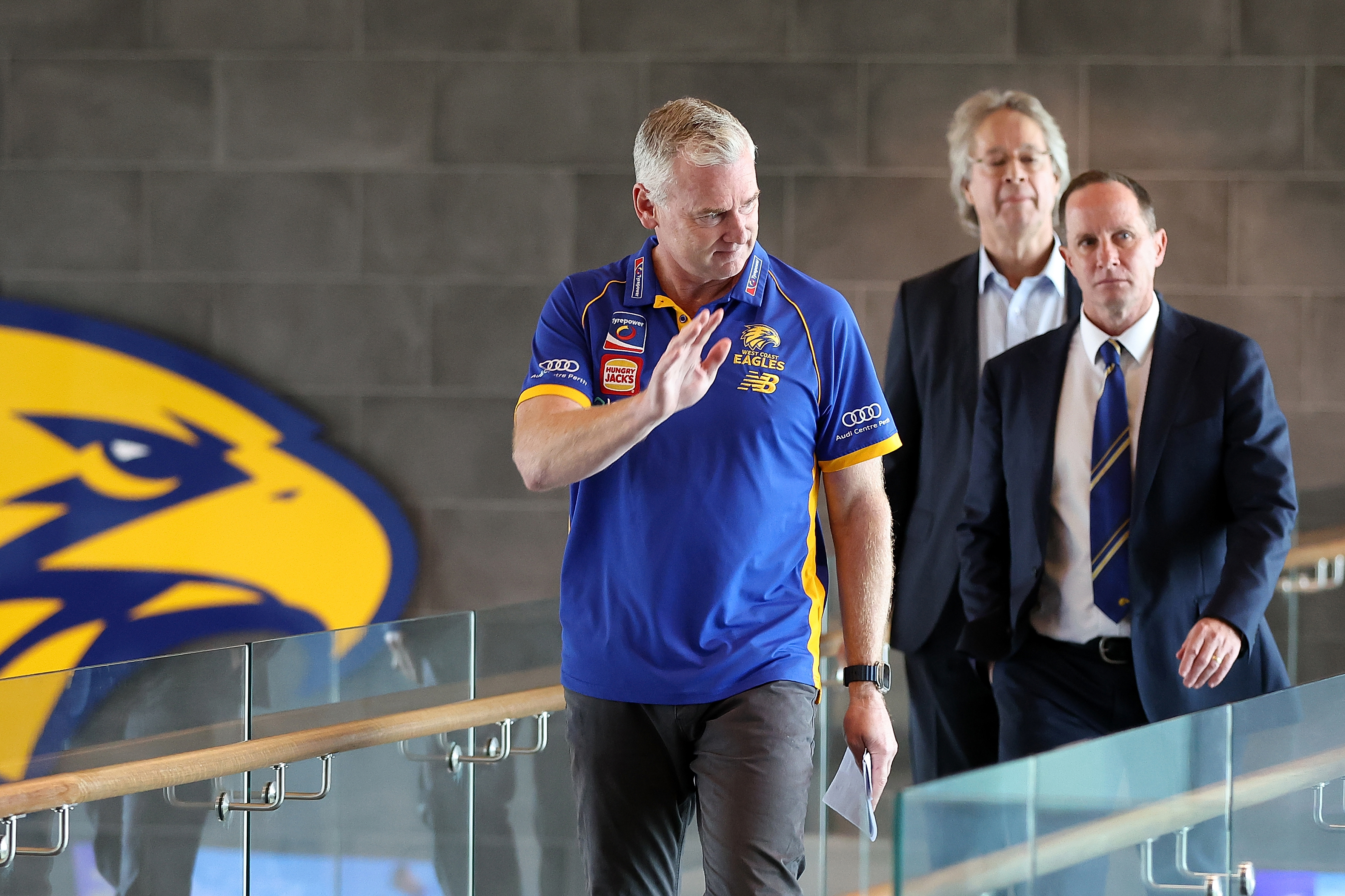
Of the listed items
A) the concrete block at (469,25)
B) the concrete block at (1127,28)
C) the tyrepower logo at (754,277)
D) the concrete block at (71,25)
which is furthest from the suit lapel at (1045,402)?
the concrete block at (71,25)

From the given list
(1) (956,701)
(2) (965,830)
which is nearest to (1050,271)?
(1) (956,701)

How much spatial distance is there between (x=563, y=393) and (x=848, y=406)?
386 mm

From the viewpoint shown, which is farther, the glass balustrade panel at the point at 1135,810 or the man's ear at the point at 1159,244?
the man's ear at the point at 1159,244

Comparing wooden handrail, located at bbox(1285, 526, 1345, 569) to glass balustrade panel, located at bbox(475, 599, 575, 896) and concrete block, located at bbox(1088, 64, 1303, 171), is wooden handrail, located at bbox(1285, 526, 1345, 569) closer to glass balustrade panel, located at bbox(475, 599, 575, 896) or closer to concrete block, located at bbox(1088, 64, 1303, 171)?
concrete block, located at bbox(1088, 64, 1303, 171)

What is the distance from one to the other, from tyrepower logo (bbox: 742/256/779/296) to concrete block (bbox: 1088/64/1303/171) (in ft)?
9.81

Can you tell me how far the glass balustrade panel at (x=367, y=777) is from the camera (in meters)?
2.51

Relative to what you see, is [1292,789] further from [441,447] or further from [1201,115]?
[441,447]

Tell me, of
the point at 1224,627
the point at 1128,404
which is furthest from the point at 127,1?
the point at 1224,627

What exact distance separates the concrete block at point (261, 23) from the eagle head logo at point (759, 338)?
3.26 m

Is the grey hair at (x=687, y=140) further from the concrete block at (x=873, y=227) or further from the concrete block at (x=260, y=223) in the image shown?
the concrete block at (x=260, y=223)

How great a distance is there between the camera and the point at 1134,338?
2531 millimetres

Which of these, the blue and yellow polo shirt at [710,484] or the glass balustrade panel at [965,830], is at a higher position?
the blue and yellow polo shirt at [710,484]

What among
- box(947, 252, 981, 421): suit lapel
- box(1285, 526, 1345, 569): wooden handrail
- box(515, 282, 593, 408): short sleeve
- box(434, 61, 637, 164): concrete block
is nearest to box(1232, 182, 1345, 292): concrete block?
box(1285, 526, 1345, 569): wooden handrail

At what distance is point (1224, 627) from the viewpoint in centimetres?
229
